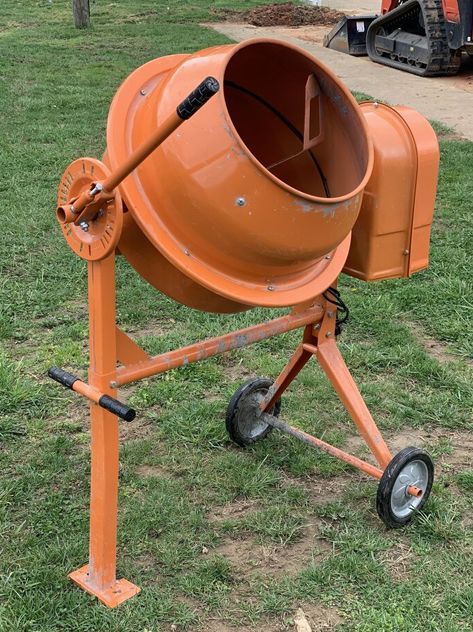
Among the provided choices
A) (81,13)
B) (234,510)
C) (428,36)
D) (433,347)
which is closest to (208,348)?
(234,510)

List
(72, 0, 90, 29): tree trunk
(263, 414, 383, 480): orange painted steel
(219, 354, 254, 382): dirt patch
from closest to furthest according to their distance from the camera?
(263, 414, 383, 480): orange painted steel
(219, 354, 254, 382): dirt patch
(72, 0, 90, 29): tree trunk

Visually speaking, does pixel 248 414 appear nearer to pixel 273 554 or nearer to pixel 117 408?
pixel 273 554

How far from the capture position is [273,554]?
2.43 metres

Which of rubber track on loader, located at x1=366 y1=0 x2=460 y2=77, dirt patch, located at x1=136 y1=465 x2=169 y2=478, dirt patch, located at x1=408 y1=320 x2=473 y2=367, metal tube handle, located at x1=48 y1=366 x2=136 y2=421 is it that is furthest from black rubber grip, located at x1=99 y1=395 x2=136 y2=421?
rubber track on loader, located at x1=366 y1=0 x2=460 y2=77

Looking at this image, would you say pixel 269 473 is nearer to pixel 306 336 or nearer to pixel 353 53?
pixel 306 336

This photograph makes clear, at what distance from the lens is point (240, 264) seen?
195 cm

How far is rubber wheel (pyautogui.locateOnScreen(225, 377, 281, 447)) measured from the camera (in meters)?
2.87

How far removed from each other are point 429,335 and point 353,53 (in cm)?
836

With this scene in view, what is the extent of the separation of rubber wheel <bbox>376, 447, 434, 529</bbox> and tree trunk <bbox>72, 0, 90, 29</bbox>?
1203 centimetres

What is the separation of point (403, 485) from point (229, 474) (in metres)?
0.60

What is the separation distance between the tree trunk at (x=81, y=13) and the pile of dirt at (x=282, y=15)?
2687 mm

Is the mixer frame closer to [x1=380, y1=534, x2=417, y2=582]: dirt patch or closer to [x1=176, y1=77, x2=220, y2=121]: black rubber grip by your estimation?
[x1=380, y1=534, x2=417, y2=582]: dirt patch

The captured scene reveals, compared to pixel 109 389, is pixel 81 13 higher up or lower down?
lower down

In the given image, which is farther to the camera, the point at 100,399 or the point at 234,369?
the point at 234,369
